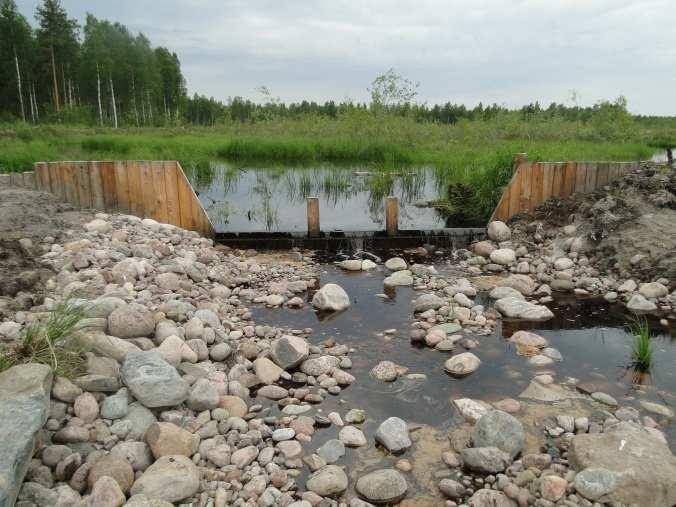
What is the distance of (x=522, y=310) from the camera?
221 inches

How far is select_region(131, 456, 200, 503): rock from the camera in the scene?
Answer: 8.52ft

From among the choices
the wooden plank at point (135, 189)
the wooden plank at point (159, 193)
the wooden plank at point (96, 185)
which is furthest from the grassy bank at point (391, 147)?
the wooden plank at point (159, 193)

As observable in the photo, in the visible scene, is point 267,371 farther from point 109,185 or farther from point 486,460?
point 109,185

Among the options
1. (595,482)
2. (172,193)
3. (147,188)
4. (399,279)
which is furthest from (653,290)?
(147,188)

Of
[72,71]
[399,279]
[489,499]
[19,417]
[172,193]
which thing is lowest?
[489,499]

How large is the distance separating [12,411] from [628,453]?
3.40m

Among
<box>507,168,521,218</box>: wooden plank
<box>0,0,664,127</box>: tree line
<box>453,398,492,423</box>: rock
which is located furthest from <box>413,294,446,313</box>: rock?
<box>0,0,664,127</box>: tree line

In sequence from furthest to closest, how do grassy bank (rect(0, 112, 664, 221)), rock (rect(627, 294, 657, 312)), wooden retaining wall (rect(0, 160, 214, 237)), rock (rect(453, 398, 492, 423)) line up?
grassy bank (rect(0, 112, 664, 221)), wooden retaining wall (rect(0, 160, 214, 237)), rock (rect(627, 294, 657, 312)), rock (rect(453, 398, 492, 423))

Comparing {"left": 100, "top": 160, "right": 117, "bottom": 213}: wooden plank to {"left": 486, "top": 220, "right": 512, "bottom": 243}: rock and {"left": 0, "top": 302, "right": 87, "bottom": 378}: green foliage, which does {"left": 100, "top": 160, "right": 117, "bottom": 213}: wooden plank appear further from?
{"left": 486, "top": 220, "right": 512, "bottom": 243}: rock

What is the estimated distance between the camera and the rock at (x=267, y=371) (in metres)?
4.13

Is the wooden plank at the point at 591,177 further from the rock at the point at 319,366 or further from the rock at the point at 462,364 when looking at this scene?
the rock at the point at 319,366

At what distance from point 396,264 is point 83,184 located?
5130 millimetres

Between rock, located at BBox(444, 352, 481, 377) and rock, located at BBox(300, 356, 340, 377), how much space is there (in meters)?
1.01

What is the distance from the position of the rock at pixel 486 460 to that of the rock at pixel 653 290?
407 centimetres
